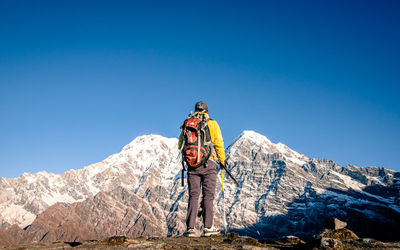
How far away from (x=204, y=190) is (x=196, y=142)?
1.45 meters

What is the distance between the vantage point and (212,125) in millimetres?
9023

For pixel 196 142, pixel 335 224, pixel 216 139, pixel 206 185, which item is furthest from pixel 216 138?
pixel 335 224

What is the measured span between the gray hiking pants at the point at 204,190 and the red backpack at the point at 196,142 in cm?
28

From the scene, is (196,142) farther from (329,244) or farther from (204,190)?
(329,244)

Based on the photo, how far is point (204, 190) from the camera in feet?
29.1

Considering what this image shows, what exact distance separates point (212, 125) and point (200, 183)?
5.84ft

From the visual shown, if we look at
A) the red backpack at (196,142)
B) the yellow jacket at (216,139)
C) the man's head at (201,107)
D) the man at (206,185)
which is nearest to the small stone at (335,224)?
the man at (206,185)

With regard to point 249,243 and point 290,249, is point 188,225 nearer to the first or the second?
point 249,243

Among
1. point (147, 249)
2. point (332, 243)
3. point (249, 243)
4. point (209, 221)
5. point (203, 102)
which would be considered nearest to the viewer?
Result: point (332, 243)

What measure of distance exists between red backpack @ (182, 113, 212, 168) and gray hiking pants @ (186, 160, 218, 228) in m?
0.28

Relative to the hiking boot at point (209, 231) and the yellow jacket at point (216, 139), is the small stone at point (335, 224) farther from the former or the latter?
the yellow jacket at point (216, 139)

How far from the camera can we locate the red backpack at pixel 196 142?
8602mm

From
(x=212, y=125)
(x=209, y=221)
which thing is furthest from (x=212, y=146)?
(x=209, y=221)

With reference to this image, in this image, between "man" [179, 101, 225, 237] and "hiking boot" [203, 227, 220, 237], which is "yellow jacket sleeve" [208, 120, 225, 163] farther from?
"hiking boot" [203, 227, 220, 237]
